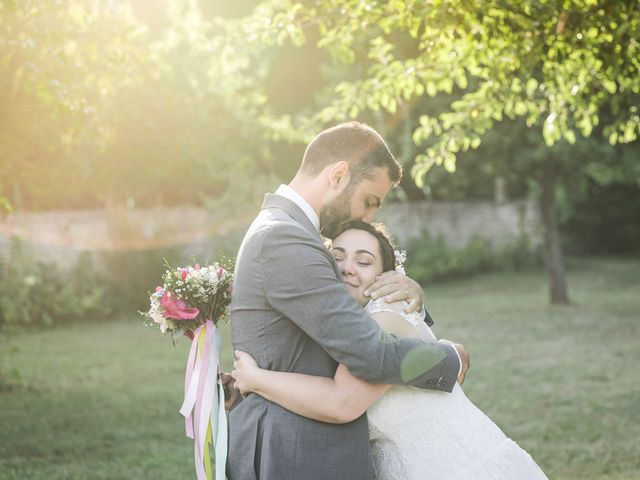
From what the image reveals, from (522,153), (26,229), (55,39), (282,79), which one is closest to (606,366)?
(522,153)

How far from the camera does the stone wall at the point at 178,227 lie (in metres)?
16.4

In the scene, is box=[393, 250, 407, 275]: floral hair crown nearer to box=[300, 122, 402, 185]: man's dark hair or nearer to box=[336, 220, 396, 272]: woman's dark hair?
box=[336, 220, 396, 272]: woman's dark hair

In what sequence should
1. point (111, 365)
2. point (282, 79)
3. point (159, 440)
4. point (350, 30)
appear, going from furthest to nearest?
point (282, 79) < point (111, 365) < point (159, 440) < point (350, 30)

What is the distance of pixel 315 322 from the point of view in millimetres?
2621

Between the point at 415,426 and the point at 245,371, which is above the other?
the point at 245,371

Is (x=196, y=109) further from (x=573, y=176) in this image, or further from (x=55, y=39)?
(x=55, y=39)

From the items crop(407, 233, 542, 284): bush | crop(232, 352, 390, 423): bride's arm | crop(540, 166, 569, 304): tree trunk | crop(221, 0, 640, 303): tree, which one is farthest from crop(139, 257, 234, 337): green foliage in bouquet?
crop(407, 233, 542, 284): bush

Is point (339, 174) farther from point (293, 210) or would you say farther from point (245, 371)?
point (245, 371)

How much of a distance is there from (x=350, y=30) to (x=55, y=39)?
7.83 ft

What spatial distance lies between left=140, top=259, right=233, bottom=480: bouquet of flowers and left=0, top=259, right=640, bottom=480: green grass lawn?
357 centimetres

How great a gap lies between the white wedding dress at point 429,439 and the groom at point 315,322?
0.13m

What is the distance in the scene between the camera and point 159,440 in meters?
7.52

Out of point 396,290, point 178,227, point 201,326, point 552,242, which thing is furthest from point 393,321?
point 178,227

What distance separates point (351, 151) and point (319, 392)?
0.91m
